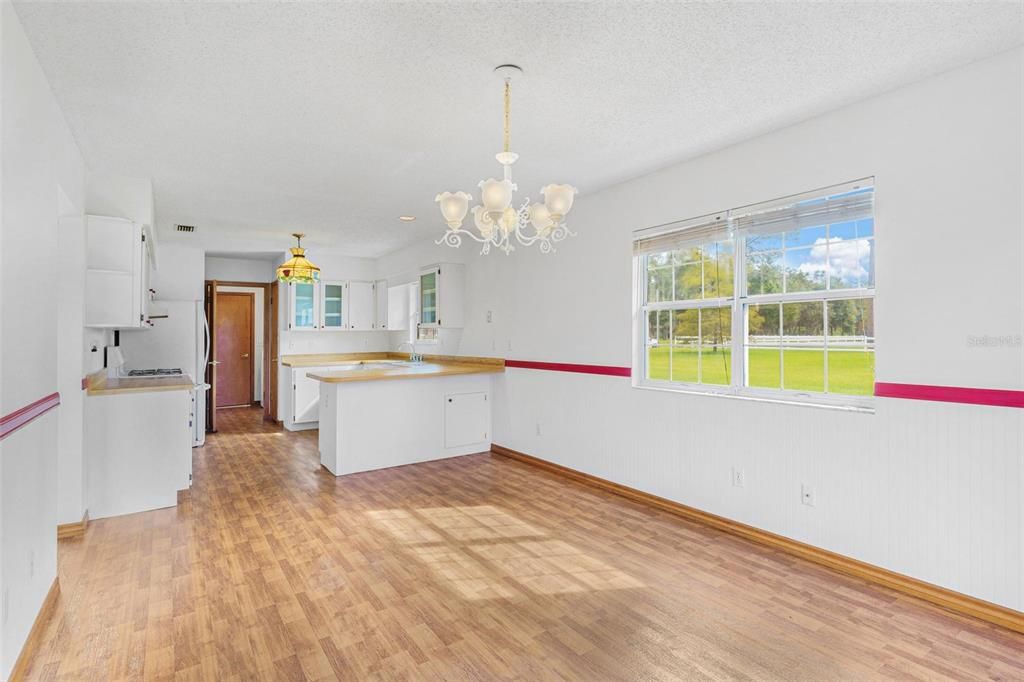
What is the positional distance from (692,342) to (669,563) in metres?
1.56

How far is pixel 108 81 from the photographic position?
2.48m

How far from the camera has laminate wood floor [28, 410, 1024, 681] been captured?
1.99m

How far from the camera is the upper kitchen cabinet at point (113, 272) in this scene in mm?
3600

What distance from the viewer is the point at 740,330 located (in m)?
3.45

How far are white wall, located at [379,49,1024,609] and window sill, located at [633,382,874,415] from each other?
0.13ft

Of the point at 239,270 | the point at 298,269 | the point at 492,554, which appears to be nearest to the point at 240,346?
the point at 239,270

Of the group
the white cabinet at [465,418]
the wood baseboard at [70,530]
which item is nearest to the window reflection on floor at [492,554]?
the white cabinet at [465,418]

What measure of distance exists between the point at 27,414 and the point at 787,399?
371 cm

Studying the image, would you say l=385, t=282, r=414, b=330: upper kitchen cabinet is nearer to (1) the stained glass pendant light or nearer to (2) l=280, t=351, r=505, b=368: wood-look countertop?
(2) l=280, t=351, r=505, b=368: wood-look countertop

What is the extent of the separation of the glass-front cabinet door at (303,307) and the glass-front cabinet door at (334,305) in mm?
166

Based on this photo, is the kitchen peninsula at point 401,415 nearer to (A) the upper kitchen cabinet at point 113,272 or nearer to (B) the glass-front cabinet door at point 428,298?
(B) the glass-front cabinet door at point 428,298

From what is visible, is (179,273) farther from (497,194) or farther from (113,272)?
(497,194)

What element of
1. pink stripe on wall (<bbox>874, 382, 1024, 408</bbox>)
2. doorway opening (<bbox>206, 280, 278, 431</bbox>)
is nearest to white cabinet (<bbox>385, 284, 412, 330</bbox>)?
doorway opening (<bbox>206, 280, 278, 431</bbox>)
